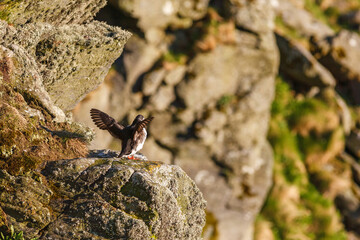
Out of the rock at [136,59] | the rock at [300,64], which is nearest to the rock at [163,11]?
the rock at [136,59]

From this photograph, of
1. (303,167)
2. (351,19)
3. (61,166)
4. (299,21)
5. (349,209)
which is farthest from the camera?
(351,19)

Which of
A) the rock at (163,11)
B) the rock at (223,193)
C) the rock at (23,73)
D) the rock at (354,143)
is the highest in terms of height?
the rock at (23,73)

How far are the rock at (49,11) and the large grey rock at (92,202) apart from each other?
9.03 ft

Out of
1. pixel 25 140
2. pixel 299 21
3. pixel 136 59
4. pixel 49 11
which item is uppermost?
pixel 49 11

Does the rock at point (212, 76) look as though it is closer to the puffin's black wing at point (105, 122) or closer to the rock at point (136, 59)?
the rock at point (136, 59)

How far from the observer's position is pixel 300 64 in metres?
24.0

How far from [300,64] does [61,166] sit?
19.7 m

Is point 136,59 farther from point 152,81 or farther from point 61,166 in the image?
point 61,166

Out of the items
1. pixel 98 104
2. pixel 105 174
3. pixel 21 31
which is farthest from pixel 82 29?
pixel 98 104

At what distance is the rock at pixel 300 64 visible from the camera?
945 inches

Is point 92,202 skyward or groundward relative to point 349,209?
skyward

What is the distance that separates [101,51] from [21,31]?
1.50m

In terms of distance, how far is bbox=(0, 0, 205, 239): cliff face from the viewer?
5836 mm

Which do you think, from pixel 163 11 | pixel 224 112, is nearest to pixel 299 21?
pixel 224 112
